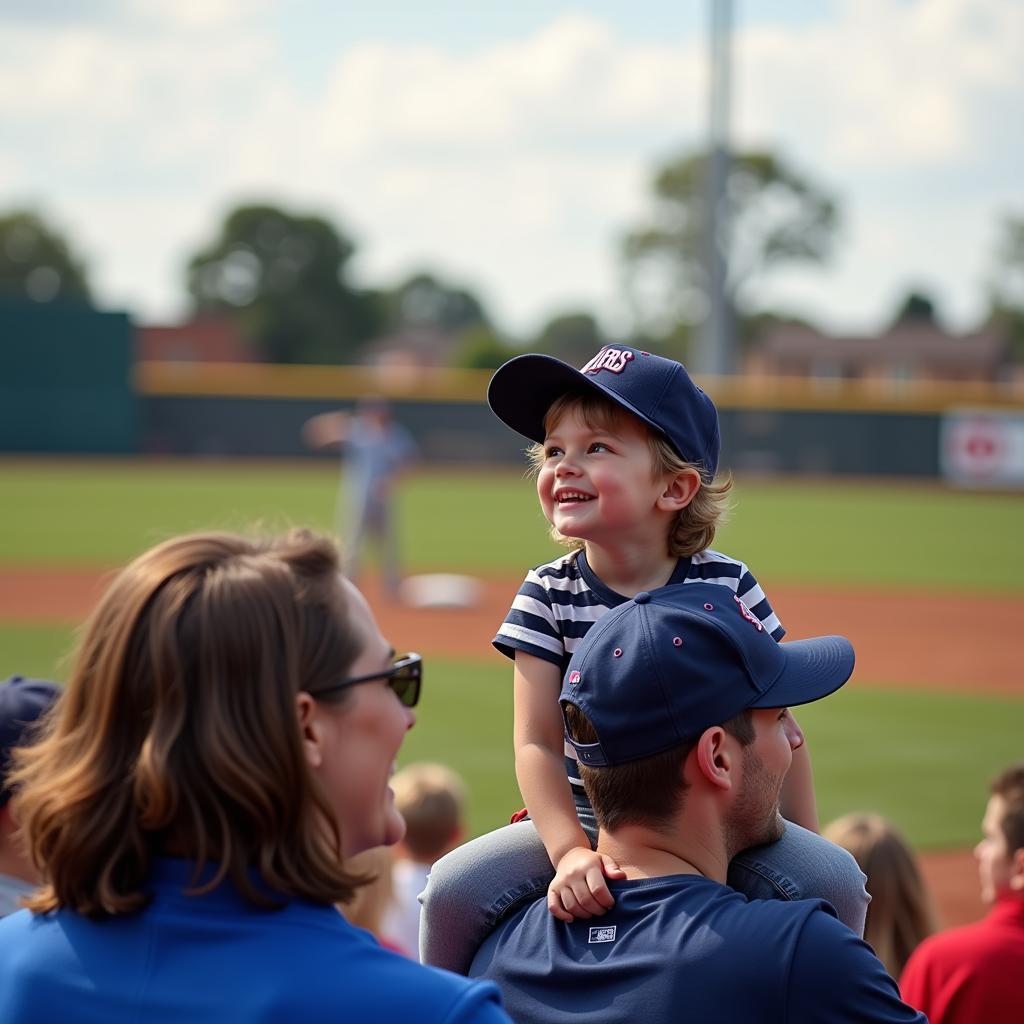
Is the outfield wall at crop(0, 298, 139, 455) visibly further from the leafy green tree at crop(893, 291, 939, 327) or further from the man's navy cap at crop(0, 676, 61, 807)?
the leafy green tree at crop(893, 291, 939, 327)

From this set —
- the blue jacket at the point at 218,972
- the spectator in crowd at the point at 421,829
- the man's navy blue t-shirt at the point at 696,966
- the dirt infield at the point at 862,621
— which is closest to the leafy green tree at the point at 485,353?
the dirt infield at the point at 862,621

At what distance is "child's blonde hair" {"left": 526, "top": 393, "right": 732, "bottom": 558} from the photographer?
273 cm

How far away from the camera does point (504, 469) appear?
41.3 metres

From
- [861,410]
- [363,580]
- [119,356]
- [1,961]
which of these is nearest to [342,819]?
[1,961]

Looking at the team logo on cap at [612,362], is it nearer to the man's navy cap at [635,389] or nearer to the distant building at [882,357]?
the man's navy cap at [635,389]

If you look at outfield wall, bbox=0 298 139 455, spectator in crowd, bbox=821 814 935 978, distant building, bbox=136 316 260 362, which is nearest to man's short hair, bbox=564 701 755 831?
spectator in crowd, bbox=821 814 935 978

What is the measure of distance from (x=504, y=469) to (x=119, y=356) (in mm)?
12284

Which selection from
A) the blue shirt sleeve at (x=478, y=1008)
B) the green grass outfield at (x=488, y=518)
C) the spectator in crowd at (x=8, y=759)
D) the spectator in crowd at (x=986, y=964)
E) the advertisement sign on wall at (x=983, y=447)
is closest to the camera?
the blue shirt sleeve at (x=478, y=1008)

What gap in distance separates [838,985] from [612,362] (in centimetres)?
136

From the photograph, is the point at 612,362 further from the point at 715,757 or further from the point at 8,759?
the point at 8,759

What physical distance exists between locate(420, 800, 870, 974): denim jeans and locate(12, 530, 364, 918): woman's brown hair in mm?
684

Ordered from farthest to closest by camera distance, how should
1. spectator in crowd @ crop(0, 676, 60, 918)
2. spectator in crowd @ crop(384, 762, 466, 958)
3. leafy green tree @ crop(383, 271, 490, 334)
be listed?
leafy green tree @ crop(383, 271, 490, 334), spectator in crowd @ crop(384, 762, 466, 958), spectator in crowd @ crop(0, 676, 60, 918)

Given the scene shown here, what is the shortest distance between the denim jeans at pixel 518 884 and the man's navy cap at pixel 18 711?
2.69ft

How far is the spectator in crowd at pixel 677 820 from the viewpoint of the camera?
68.3 inches
